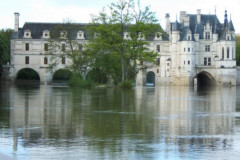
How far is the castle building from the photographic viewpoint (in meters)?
83.1

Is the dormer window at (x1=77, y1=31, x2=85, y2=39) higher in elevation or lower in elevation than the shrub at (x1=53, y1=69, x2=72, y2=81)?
higher

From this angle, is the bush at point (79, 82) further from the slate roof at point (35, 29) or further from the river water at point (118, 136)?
the river water at point (118, 136)

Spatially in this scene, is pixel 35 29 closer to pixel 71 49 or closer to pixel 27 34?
pixel 27 34

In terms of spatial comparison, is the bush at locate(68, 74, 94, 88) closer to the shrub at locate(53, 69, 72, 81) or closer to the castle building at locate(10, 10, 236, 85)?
the castle building at locate(10, 10, 236, 85)

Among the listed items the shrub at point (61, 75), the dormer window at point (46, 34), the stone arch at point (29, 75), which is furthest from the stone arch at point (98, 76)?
the stone arch at point (29, 75)

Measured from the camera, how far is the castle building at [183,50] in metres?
83.1

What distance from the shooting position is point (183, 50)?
277ft

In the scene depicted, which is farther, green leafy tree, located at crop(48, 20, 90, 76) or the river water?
green leafy tree, located at crop(48, 20, 90, 76)

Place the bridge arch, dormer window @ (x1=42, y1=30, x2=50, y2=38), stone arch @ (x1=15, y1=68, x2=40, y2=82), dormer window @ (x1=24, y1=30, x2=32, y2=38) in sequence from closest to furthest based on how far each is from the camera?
the bridge arch
dormer window @ (x1=24, y1=30, x2=32, y2=38)
dormer window @ (x1=42, y1=30, x2=50, y2=38)
stone arch @ (x1=15, y1=68, x2=40, y2=82)

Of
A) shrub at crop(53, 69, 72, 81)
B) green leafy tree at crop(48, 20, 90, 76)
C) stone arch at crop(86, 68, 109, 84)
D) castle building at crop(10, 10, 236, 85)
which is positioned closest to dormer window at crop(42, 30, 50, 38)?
castle building at crop(10, 10, 236, 85)

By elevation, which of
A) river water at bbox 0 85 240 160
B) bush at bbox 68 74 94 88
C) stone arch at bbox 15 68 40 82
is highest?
stone arch at bbox 15 68 40 82

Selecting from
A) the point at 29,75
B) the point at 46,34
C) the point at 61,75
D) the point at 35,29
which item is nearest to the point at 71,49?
the point at 46,34

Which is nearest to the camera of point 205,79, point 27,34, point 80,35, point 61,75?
point 27,34

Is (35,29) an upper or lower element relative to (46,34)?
upper
